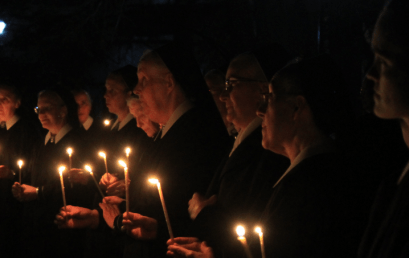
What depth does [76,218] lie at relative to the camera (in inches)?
185

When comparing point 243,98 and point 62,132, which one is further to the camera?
point 62,132

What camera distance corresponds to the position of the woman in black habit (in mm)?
5559

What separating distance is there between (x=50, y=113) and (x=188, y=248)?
451 cm

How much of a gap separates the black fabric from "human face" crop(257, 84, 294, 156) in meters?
0.86

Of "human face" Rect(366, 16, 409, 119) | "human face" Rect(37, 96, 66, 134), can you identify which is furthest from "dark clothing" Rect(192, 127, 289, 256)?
"human face" Rect(37, 96, 66, 134)

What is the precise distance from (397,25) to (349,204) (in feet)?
2.92

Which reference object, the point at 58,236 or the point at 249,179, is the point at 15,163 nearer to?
the point at 58,236

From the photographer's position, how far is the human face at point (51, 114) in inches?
247

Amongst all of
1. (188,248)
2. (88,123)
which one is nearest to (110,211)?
(188,248)

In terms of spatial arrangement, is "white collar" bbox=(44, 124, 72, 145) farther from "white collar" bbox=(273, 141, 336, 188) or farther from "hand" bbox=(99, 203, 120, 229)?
"white collar" bbox=(273, 141, 336, 188)

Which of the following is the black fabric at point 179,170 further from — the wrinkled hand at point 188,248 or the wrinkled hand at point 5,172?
the wrinkled hand at point 5,172

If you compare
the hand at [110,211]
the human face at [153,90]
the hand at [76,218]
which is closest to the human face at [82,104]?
the hand at [76,218]

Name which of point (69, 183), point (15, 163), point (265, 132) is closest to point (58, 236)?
point (69, 183)

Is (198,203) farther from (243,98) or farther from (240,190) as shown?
(243,98)
